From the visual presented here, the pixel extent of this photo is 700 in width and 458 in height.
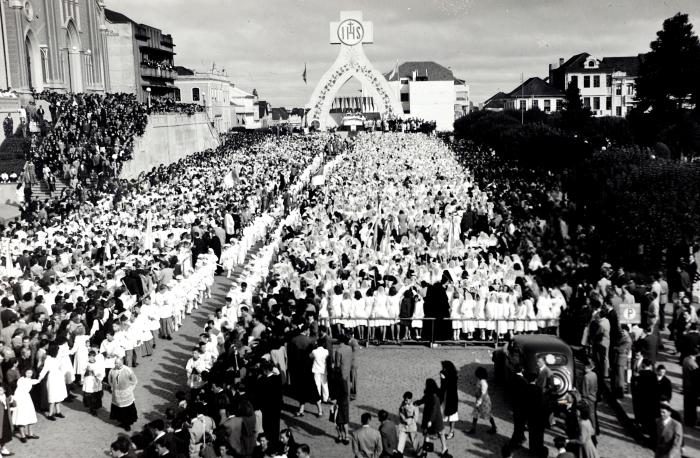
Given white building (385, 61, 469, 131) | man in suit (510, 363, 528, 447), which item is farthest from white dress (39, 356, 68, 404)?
white building (385, 61, 469, 131)

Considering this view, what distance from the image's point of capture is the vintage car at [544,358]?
500 inches

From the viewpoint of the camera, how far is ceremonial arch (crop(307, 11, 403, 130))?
101m

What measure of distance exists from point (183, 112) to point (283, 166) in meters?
17.0

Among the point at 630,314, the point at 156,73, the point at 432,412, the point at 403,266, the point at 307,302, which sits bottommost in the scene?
the point at 432,412

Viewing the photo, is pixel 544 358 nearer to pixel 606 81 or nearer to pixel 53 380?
pixel 53 380

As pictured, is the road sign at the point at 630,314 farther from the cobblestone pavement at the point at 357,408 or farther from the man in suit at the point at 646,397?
the man in suit at the point at 646,397

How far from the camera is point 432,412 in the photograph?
37.1 feet

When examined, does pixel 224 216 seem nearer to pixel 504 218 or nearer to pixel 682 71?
pixel 504 218

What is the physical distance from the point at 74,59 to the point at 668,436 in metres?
55.7

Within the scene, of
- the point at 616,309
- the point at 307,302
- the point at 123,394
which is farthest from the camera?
the point at 307,302

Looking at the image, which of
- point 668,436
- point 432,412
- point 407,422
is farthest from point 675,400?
point 407,422

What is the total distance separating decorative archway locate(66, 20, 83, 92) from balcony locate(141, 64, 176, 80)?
28559mm

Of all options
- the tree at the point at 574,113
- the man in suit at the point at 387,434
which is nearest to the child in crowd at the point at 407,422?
the man in suit at the point at 387,434

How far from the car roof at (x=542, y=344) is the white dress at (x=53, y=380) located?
8328mm
